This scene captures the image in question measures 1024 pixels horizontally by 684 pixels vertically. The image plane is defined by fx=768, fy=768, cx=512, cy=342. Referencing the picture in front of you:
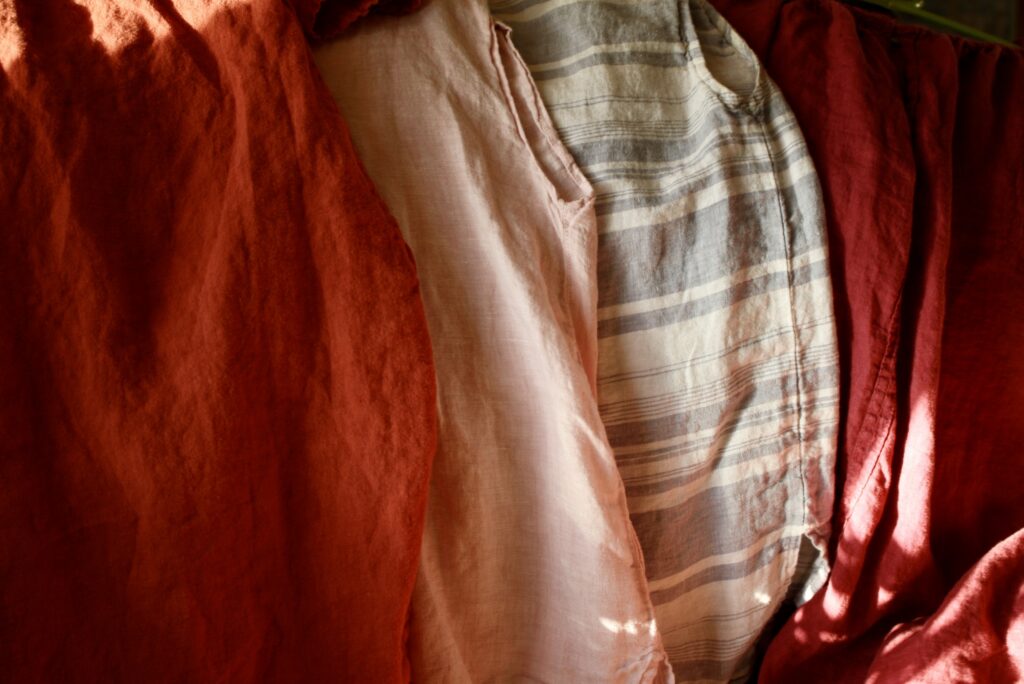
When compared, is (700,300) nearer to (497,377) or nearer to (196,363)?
(497,377)

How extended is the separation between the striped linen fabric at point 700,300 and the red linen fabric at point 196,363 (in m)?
0.22

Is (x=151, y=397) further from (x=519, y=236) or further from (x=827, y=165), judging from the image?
(x=827, y=165)

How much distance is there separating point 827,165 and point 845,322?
15cm

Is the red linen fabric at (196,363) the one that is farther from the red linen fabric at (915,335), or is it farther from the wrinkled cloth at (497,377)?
the red linen fabric at (915,335)

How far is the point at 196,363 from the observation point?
513mm

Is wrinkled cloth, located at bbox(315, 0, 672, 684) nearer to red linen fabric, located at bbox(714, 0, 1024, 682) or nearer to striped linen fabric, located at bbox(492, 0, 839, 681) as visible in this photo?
striped linen fabric, located at bbox(492, 0, 839, 681)

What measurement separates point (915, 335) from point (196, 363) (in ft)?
2.13

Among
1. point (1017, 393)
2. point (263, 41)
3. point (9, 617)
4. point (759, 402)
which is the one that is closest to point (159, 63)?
point (263, 41)

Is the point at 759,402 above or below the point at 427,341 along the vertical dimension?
below

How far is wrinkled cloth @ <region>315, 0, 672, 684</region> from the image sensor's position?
61 centimetres

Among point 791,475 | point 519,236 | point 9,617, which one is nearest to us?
point 9,617

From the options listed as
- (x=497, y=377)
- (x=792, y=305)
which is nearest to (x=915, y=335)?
(x=792, y=305)

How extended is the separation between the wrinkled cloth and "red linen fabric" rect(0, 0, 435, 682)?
60 millimetres

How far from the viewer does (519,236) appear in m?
0.63
